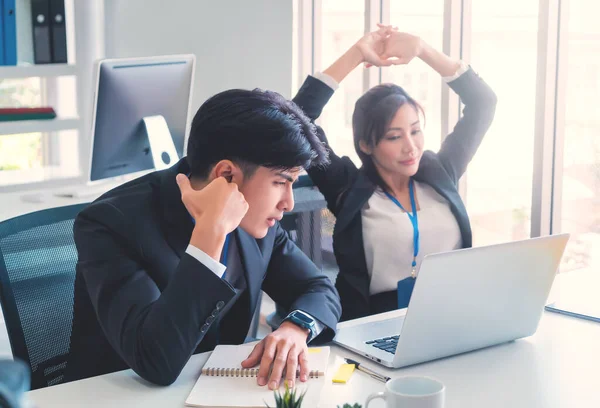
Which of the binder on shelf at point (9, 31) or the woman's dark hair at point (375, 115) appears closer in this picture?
the woman's dark hair at point (375, 115)

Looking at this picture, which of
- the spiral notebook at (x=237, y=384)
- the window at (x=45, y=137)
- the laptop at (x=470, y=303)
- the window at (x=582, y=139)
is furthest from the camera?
the window at (x=45, y=137)

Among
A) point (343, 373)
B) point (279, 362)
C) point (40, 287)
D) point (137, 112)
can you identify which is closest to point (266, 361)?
point (279, 362)

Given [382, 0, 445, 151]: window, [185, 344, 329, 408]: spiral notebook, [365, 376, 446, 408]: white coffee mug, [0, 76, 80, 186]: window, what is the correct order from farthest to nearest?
[0, 76, 80, 186]: window, [382, 0, 445, 151]: window, [185, 344, 329, 408]: spiral notebook, [365, 376, 446, 408]: white coffee mug

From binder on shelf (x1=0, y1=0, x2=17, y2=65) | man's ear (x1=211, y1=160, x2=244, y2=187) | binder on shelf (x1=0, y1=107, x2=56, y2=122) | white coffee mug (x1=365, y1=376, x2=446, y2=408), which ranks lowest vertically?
white coffee mug (x1=365, y1=376, x2=446, y2=408)

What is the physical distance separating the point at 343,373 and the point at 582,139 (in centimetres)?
156

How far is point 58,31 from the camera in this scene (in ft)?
11.2

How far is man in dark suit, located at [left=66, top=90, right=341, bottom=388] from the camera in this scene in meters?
1.26

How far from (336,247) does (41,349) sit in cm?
90

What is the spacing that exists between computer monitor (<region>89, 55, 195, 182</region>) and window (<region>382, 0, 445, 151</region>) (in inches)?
37.9

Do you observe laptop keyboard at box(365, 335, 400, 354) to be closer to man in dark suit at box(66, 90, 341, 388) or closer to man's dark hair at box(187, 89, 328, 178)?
man in dark suit at box(66, 90, 341, 388)

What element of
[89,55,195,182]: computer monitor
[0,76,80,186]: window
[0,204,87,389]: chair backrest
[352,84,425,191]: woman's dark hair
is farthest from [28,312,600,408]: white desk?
[0,76,80,186]: window

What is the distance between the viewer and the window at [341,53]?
12.3ft

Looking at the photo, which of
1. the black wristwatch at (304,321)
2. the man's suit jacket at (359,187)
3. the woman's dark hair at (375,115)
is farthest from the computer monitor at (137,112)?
the black wristwatch at (304,321)

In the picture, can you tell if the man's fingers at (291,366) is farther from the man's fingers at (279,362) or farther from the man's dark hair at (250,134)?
the man's dark hair at (250,134)
